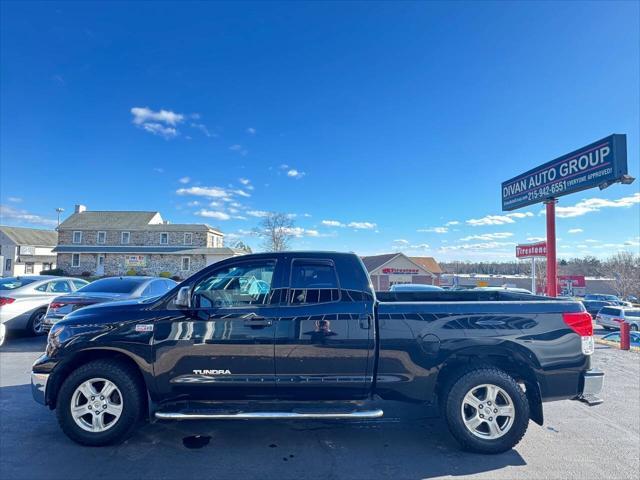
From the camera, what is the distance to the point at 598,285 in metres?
56.8

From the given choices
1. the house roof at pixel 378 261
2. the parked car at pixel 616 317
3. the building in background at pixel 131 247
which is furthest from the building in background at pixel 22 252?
the parked car at pixel 616 317

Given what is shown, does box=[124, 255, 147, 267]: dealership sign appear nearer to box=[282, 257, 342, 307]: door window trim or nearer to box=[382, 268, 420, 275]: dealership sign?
box=[382, 268, 420, 275]: dealership sign

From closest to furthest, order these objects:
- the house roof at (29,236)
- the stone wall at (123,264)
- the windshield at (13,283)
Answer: the windshield at (13,283) → the stone wall at (123,264) → the house roof at (29,236)

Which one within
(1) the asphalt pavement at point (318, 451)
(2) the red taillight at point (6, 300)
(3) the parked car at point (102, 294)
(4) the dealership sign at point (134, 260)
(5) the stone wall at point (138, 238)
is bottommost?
(1) the asphalt pavement at point (318, 451)

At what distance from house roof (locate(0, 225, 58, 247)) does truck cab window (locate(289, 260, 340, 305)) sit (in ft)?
187

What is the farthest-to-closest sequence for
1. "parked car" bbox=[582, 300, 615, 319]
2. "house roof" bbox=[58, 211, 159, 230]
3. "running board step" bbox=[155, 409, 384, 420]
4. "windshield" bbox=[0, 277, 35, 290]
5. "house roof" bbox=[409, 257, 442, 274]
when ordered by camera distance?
"house roof" bbox=[409, 257, 442, 274] < "house roof" bbox=[58, 211, 159, 230] < "parked car" bbox=[582, 300, 615, 319] < "windshield" bbox=[0, 277, 35, 290] < "running board step" bbox=[155, 409, 384, 420]

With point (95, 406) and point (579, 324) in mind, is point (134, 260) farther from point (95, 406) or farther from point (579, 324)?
point (579, 324)

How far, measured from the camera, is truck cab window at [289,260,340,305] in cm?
354

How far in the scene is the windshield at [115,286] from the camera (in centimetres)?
750

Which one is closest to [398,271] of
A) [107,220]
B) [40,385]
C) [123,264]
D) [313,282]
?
[123,264]

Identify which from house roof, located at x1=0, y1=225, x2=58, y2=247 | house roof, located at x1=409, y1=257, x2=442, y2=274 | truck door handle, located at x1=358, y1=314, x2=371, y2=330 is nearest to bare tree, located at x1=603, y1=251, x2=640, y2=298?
house roof, located at x1=409, y1=257, x2=442, y2=274

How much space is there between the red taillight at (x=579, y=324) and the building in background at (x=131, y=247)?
34.1m

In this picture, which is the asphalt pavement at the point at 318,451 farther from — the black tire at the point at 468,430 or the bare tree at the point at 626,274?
the bare tree at the point at 626,274

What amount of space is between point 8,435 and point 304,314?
11.2 feet
